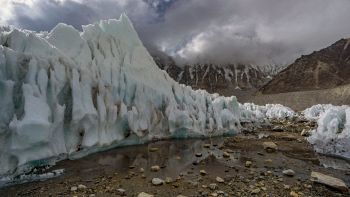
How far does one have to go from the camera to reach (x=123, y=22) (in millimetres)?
16281

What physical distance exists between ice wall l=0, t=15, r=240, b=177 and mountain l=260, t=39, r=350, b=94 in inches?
4069

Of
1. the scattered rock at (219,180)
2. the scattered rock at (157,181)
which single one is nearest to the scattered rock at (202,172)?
the scattered rock at (219,180)

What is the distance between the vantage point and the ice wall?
9016 millimetres

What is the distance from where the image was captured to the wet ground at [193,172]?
7.49 metres

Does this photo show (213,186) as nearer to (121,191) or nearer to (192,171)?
(192,171)

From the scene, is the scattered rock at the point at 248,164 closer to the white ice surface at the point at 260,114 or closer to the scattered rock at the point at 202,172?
the scattered rock at the point at 202,172

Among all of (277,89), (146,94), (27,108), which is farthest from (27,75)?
(277,89)

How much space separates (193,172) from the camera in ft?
30.2

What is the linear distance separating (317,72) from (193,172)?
11876 cm

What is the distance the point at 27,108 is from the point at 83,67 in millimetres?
3474

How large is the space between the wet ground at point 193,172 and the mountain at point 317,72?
106 meters

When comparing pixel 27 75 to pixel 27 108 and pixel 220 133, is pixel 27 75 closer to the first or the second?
pixel 27 108

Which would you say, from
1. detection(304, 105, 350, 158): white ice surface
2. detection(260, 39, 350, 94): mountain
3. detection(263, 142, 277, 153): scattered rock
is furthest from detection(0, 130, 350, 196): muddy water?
detection(260, 39, 350, 94): mountain

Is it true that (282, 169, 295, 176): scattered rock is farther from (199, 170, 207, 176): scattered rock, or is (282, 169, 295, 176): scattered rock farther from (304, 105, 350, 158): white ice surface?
(304, 105, 350, 158): white ice surface
